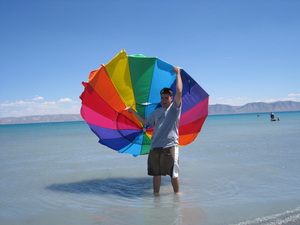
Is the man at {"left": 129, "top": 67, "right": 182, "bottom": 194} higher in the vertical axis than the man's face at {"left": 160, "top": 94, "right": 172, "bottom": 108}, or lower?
lower

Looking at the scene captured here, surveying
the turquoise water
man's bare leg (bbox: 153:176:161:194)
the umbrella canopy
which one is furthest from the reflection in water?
the umbrella canopy

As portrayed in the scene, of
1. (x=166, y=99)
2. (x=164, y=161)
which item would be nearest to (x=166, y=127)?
(x=166, y=99)

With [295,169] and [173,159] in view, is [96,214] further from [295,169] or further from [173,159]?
[295,169]

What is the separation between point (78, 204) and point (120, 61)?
2680 mm

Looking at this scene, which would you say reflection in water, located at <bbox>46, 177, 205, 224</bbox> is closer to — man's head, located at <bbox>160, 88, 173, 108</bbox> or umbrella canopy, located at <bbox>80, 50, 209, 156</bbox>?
umbrella canopy, located at <bbox>80, 50, 209, 156</bbox>

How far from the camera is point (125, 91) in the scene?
5.80m

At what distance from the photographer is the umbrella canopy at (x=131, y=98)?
18.4 feet

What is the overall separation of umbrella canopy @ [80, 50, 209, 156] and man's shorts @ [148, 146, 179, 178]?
3.58ft

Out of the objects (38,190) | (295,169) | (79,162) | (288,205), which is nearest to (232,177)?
(295,169)

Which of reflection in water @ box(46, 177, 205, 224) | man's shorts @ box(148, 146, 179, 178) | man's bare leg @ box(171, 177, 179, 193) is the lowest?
reflection in water @ box(46, 177, 205, 224)

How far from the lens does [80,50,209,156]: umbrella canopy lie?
221 inches

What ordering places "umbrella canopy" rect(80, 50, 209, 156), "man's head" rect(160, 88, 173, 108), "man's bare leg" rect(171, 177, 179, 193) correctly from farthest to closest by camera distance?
"umbrella canopy" rect(80, 50, 209, 156), "man's bare leg" rect(171, 177, 179, 193), "man's head" rect(160, 88, 173, 108)

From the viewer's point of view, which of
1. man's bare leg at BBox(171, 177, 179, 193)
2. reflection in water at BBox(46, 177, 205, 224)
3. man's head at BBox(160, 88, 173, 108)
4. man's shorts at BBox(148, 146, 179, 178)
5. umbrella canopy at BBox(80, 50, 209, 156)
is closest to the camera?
reflection in water at BBox(46, 177, 205, 224)

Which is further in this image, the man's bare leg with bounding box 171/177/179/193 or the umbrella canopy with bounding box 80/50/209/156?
the umbrella canopy with bounding box 80/50/209/156
